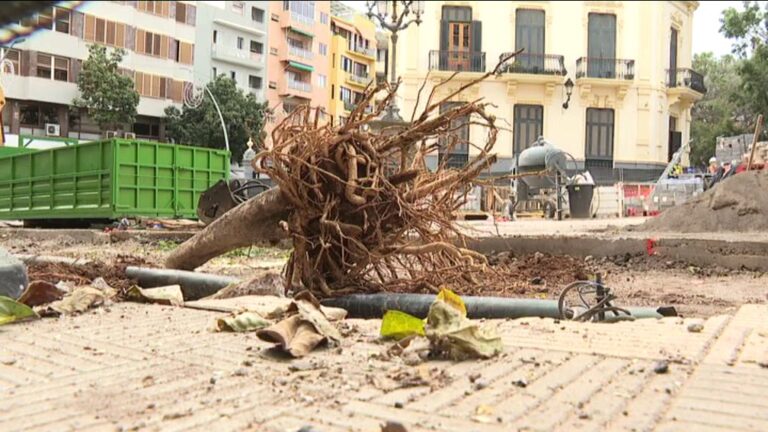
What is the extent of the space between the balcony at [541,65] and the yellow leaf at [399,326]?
106 feet

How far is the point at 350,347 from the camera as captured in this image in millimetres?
3234

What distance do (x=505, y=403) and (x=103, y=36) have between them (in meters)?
41.7

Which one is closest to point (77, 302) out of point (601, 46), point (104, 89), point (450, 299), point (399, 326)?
point (399, 326)

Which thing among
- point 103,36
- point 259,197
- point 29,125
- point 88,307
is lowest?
point 88,307

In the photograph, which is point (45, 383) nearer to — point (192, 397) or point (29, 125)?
point (192, 397)

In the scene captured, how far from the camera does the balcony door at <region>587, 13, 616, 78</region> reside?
3488 centimetres

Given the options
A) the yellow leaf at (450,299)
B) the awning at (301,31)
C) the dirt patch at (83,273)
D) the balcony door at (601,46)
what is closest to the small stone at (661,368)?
the yellow leaf at (450,299)

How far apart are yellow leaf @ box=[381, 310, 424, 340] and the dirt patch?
3.05 m

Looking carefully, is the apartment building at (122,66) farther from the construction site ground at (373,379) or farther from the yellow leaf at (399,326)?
the yellow leaf at (399,326)

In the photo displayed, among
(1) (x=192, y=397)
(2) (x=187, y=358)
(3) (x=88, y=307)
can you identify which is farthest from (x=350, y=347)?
(3) (x=88, y=307)

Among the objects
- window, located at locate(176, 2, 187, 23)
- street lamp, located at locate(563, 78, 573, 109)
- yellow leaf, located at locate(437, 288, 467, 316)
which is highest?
window, located at locate(176, 2, 187, 23)

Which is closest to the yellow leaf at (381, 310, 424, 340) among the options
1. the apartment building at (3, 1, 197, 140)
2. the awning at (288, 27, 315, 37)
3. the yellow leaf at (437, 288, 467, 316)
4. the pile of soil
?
the yellow leaf at (437, 288, 467, 316)

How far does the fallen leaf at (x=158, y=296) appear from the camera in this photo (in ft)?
16.0

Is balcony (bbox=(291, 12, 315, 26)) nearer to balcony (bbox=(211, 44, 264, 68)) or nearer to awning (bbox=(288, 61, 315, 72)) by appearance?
awning (bbox=(288, 61, 315, 72))
